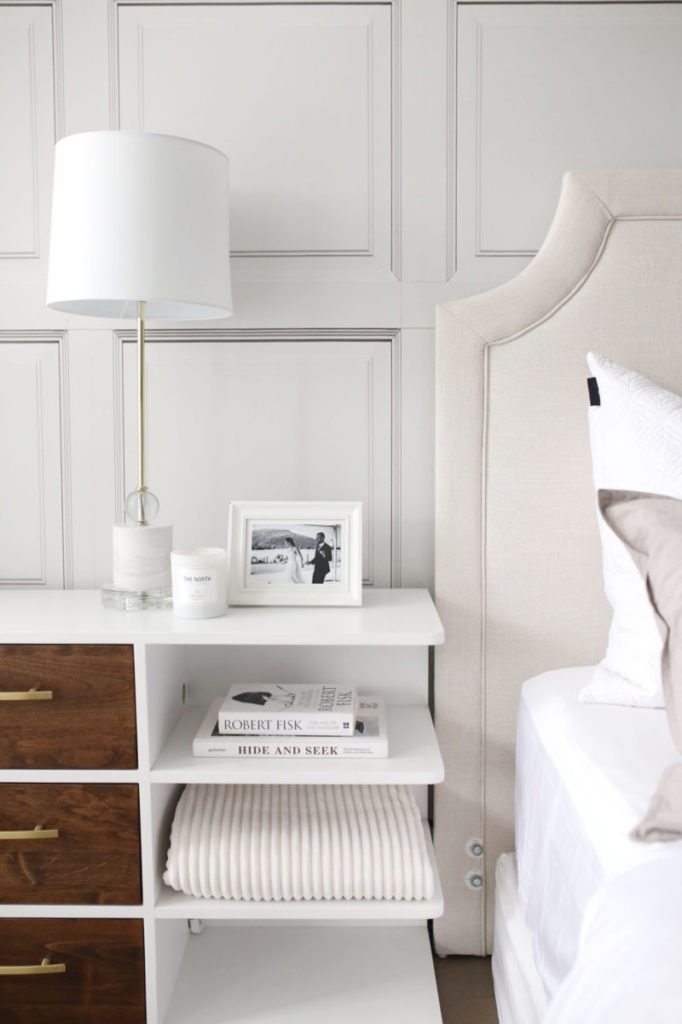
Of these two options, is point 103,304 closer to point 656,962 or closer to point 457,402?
point 457,402

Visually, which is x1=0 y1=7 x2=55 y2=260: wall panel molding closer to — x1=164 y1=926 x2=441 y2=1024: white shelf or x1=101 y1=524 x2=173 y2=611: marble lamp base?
x1=101 y1=524 x2=173 y2=611: marble lamp base

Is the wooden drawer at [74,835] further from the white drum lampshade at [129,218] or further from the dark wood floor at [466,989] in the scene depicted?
the white drum lampshade at [129,218]

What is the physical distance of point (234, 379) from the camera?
5.98ft

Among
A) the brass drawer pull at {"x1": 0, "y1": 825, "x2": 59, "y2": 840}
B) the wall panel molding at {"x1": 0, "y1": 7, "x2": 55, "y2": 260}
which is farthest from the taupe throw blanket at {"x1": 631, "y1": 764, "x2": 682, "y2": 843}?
the wall panel molding at {"x1": 0, "y1": 7, "x2": 55, "y2": 260}

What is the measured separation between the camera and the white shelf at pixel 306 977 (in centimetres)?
154

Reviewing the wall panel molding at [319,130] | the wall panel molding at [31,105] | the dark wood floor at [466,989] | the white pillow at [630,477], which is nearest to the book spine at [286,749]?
the white pillow at [630,477]

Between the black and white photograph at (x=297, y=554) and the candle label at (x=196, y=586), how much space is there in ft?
0.49

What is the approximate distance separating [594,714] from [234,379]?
0.98 m

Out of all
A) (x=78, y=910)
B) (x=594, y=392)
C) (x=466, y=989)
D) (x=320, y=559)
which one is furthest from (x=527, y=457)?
(x=78, y=910)

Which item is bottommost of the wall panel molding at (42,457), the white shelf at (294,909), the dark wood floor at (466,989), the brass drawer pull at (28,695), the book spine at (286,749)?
the dark wood floor at (466,989)

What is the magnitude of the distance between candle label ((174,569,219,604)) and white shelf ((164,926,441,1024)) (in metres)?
0.73

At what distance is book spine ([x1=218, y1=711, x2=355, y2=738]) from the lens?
1.53 m

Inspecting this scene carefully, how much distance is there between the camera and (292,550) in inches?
65.6

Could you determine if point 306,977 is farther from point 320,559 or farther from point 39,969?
point 320,559
